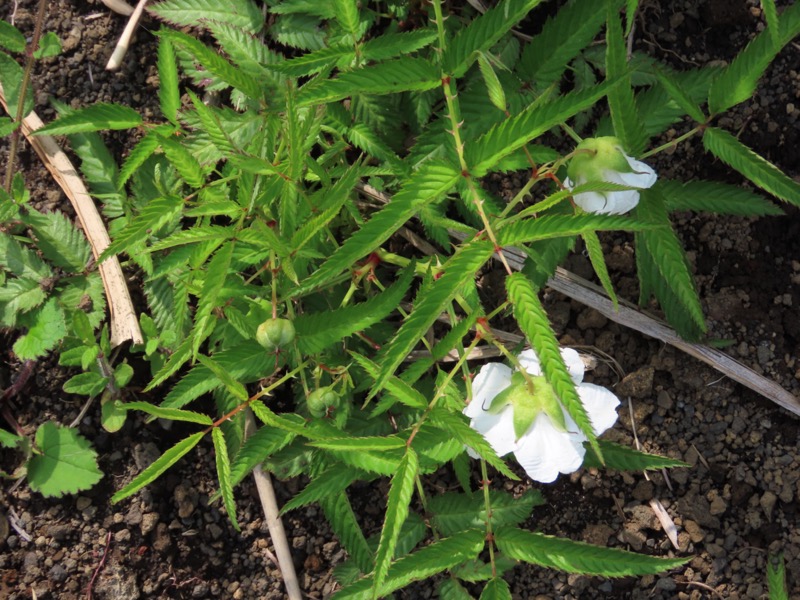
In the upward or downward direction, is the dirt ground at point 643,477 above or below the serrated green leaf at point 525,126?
below

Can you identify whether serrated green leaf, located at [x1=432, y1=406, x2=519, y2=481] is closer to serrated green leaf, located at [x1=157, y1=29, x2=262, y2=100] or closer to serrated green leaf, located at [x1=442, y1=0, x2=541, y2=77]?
serrated green leaf, located at [x1=442, y1=0, x2=541, y2=77]

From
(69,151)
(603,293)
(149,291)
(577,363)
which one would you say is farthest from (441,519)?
(69,151)

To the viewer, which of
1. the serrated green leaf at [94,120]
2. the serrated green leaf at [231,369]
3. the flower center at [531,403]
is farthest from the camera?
the serrated green leaf at [94,120]

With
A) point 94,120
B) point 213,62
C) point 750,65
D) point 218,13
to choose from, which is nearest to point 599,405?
point 750,65

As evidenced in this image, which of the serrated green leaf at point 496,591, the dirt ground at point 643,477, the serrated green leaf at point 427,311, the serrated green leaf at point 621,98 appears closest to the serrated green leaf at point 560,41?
the serrated green leaf at point 621,98

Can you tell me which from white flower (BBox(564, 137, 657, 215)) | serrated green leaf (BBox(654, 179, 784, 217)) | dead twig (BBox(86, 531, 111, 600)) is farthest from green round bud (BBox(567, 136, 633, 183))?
dead twig (BBox(86, 531, 111, 600))

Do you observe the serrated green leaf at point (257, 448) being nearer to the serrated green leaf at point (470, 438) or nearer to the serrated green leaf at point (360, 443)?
the serrated green leaf at point (360, 443)

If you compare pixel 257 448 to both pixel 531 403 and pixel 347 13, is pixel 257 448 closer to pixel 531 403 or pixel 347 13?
pixel 531 403
